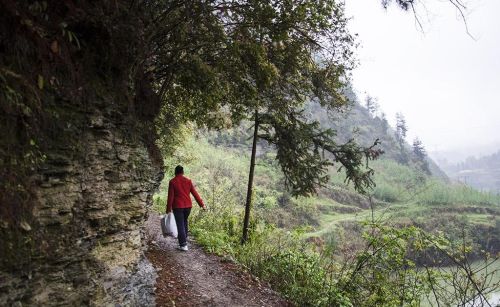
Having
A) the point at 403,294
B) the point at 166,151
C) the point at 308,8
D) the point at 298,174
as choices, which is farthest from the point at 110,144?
the point at 166,151

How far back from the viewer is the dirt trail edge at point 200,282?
6.12 meters

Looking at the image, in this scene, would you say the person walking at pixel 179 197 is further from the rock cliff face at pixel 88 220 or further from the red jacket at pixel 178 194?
the rock cliff face at pixel 88 220

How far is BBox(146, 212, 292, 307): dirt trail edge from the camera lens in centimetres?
612

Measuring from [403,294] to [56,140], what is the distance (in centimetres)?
586

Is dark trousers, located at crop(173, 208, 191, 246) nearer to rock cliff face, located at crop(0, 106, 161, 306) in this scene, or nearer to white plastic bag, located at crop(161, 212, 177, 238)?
white plastic bag, located at crop(161, 212, 177, 238)

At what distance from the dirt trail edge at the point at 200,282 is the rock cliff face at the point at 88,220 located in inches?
30.0

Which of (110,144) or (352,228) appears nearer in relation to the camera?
(110,144)

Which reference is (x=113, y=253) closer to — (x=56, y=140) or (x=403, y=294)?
(x=56, y=140)

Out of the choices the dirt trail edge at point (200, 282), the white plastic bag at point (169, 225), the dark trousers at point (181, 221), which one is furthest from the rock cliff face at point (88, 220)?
the dark trousers at point (181, 221)

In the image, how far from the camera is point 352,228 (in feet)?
131

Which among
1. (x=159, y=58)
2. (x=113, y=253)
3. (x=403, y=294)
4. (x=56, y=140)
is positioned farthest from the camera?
(x=159, y=58)

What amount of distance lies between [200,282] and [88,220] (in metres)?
3.26

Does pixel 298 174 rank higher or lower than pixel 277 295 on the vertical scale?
higher

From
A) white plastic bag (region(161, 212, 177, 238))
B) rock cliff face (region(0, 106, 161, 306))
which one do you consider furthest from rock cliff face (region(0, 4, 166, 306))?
white plastic bag (region(161, 212, 177, 238))
